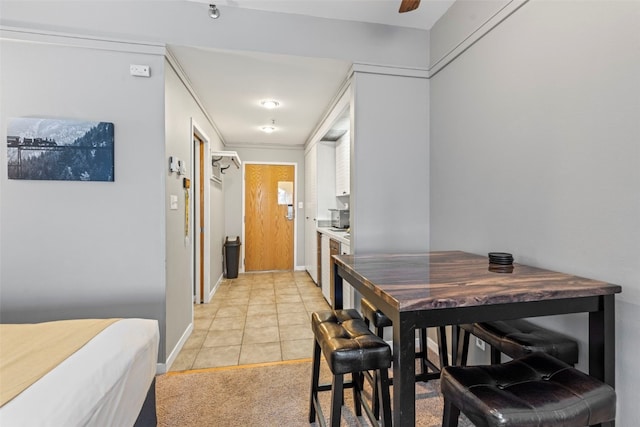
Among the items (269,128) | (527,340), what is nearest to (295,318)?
(527,340)

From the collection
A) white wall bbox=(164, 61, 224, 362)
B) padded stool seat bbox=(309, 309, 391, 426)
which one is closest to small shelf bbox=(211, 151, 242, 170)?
white wall bbox=(164, 61, 224, 362)

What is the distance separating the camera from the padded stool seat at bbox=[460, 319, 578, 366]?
4.16 ft

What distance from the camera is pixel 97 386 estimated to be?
88cm

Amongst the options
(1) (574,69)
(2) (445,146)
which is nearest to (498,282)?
(1) (574,69)

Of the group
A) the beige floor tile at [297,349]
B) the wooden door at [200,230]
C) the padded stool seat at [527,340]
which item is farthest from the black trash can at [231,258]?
the padded stool seat at [527,340]

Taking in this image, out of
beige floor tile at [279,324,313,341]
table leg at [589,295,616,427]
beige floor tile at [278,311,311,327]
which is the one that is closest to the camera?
table leg at [589,295,616,427]

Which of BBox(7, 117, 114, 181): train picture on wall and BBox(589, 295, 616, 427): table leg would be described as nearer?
BBox(589, 295, 616, 427): table leg

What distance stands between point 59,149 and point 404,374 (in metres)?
2.48

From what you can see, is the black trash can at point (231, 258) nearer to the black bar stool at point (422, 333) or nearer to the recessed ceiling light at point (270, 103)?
the recessed ceiling light at point (270, 103)

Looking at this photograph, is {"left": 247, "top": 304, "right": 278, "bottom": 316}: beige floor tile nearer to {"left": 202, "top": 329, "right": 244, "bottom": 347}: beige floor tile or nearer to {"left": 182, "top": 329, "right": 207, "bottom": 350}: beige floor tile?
{"left": 202, "top": 329, "right": 244, "bottom": 347}: beige floor tile

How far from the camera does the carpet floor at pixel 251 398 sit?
1649 mm

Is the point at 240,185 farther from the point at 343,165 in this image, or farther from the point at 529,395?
the point at 529,395

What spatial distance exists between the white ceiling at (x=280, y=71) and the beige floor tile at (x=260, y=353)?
2.44 metres

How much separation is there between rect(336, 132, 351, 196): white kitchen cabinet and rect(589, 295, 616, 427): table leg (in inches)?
107
